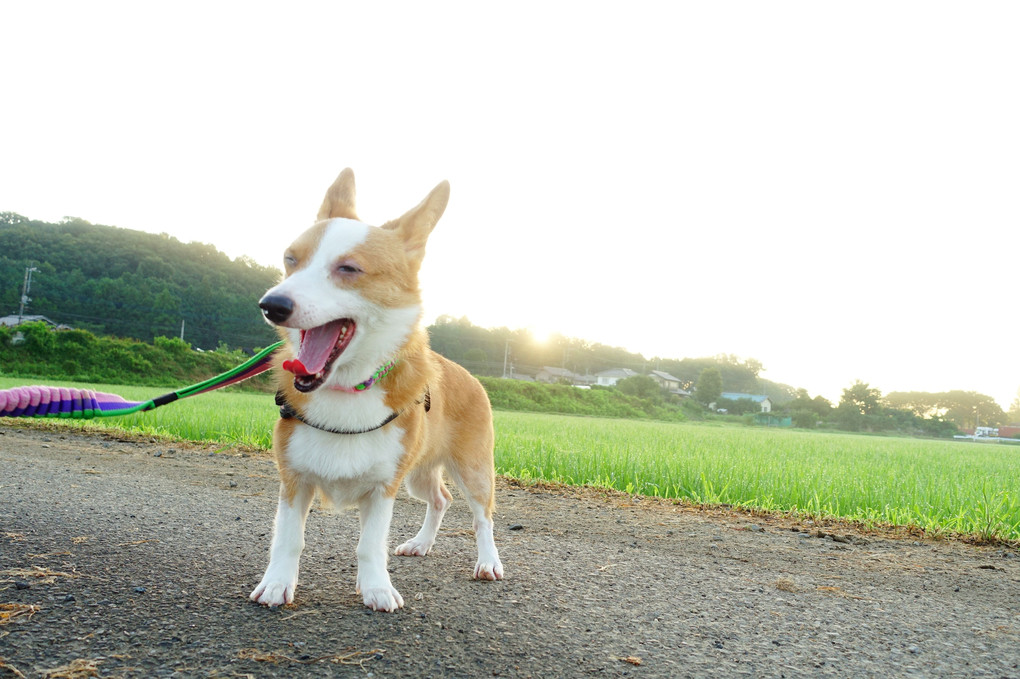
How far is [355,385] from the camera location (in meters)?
2.66

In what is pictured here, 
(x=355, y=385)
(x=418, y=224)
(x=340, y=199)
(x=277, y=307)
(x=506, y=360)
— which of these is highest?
(x=506, y=360)

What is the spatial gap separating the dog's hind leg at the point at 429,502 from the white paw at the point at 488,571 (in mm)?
521

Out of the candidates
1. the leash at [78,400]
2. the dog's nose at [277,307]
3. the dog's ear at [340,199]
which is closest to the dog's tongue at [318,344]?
the dog's nose at [277,307]

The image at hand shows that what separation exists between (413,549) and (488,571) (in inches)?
24.7

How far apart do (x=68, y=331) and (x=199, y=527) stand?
1265 inches

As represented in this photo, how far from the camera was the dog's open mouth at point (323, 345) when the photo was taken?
7.96 ft

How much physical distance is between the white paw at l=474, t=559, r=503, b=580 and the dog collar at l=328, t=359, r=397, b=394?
125 cm

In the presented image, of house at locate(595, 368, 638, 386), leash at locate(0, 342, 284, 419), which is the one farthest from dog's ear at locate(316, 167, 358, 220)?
house at locate(595, 368, 638, 386)

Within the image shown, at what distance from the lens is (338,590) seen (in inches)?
118

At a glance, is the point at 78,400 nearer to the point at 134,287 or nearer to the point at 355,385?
the point at 355,385

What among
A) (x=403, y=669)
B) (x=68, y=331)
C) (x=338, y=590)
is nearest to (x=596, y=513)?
(x=338, y=590)

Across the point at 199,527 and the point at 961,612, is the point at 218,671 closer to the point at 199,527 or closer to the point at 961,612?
the point at 199,527

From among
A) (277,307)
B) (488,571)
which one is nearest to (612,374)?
(488,571)

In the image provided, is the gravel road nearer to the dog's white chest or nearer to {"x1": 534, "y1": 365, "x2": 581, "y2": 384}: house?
the dog's white chest
